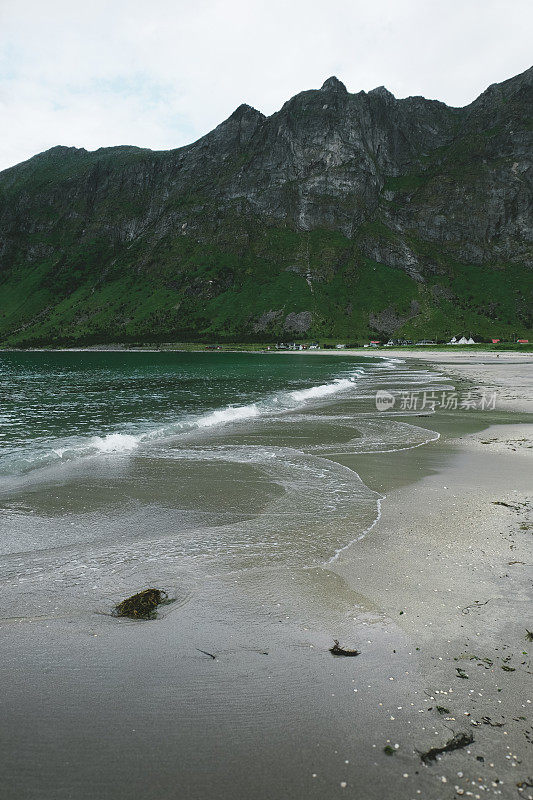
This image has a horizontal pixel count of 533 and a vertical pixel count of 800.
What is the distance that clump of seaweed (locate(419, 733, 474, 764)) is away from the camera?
417 cm

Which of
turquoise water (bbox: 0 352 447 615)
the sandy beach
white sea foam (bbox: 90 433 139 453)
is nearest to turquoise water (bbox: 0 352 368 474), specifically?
white sea foam (bbox: 90 433 139 453)

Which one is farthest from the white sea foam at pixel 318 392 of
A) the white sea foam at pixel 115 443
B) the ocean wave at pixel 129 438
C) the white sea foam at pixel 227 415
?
the white sea foam at pixel 115 443

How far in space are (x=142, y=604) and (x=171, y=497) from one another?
582 centimetres

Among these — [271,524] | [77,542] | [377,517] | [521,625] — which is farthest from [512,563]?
[77,542]

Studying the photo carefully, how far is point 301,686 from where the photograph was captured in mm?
5215

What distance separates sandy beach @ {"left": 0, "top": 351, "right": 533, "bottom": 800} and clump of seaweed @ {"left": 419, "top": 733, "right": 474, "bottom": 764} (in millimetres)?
18

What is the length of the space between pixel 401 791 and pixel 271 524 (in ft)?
22.8

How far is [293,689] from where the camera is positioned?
517 cm

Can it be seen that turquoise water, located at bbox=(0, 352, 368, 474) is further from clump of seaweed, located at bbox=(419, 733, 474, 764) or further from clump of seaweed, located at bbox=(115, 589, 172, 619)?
clump of seaweed, located at bbox=(419, 733, 474, 764)

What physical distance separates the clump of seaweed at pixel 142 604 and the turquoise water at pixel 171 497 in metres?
0.42

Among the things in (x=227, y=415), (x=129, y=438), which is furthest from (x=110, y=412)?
(x=129, y=438)

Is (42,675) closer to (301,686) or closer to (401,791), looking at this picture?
(301,686)

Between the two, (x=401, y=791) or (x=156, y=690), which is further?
(x=156, y=690)

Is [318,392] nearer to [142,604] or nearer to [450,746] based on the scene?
[142,604]
